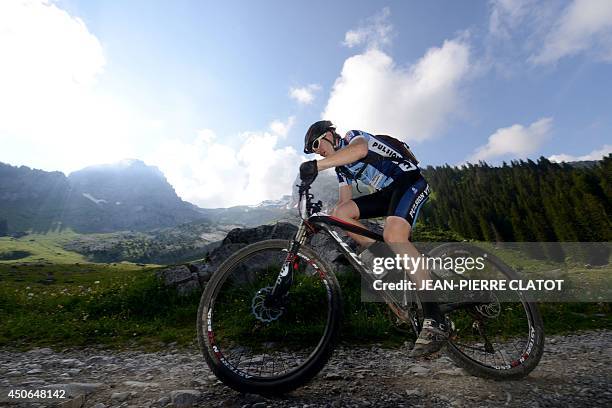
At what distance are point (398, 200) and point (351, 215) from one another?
0.74 metres

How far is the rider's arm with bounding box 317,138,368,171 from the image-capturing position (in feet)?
14.8

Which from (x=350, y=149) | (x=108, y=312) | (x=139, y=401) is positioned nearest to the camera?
(x=139, y=401)

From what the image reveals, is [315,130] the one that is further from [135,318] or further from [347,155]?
[135,318]

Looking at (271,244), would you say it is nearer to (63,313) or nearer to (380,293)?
(380,293)

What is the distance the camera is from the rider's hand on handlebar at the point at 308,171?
4414mm

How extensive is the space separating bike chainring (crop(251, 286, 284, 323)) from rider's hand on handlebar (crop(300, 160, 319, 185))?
5.15ft

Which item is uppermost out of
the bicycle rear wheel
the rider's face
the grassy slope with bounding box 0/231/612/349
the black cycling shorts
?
the rider's face

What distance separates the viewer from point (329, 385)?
436 cm

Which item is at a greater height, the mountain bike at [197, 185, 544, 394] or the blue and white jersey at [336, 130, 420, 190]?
the blue and white jersey at [336, 130, 420, 190]

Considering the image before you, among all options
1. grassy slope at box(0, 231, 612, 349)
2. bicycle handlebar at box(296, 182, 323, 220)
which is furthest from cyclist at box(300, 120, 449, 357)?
grassy slope at box(0, 231, 612, 349)

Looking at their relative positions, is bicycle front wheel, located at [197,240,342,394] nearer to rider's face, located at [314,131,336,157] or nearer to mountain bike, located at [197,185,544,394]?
mountain bike, located at [197,185,544,394]

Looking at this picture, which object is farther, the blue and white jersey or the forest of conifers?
the forest of conifers

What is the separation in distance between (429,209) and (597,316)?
146583 millimetres

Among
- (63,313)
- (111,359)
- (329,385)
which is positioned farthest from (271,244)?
(63,313)
